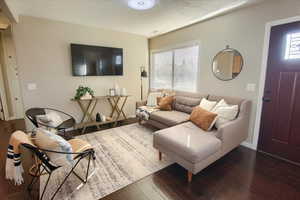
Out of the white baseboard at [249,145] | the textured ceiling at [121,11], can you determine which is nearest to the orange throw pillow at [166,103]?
the white baseboard at [249,145]

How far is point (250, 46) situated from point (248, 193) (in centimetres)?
233

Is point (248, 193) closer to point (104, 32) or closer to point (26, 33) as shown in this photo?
point (104, 32)

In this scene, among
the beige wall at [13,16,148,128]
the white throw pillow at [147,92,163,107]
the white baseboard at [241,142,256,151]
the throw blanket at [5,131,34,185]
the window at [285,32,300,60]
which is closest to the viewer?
the throw blanket at [5,131,34,185]

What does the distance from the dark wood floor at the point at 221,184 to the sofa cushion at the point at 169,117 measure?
0.92 m

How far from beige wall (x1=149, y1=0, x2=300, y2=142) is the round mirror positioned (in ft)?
0.27

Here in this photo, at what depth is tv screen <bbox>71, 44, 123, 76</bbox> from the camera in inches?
141

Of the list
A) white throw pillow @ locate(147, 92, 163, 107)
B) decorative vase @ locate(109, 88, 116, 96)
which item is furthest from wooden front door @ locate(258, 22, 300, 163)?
decorative vase @ locate(109, 88, 116, 96)

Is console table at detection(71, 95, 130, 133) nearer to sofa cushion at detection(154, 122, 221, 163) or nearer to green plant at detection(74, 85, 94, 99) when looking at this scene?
green plant at detection(74, 85, 94, 99)

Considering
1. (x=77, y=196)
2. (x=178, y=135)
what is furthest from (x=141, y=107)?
(x=77, y=196)

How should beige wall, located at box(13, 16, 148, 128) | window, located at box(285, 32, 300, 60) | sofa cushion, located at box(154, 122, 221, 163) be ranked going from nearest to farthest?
sofa cushion, located at box(154, 122, 221, 163) < window, located at box(285, 32, 300, 60) < beige wall, located at box(13, 16, 148, 128)

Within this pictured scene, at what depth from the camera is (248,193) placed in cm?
172

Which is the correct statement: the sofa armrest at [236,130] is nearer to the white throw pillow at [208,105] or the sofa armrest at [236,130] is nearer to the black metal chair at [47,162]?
the white throw pillow at [208,105]

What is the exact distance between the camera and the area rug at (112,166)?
5.82 ft

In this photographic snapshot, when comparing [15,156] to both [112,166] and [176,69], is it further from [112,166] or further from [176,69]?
[176,69]
